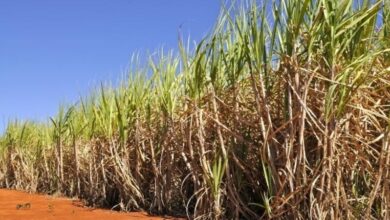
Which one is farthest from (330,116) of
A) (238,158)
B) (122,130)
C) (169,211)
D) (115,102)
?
(115,102)

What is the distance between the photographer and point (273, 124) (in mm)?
2988

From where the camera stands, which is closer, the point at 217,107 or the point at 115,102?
the point at 217,107

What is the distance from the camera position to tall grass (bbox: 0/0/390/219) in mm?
2730

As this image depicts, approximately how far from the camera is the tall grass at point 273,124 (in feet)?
8.96

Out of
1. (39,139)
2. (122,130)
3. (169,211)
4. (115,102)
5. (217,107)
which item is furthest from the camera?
(39,139)

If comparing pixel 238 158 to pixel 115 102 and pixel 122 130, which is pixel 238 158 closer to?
pixel 122 130

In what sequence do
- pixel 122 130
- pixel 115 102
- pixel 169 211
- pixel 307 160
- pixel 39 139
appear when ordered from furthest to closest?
pixel 39 139 < pixel 115 102 < pixel 122 130 < pixel 169 211 < pixel 307 160

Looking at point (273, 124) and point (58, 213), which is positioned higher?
point (273, 124)

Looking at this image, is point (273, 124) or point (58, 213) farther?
point (58, 213)

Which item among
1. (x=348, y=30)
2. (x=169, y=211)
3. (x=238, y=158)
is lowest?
(x=169, y=211)

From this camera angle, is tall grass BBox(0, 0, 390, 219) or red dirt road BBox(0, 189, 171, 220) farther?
red dirt road BBox(0, 189, 171, 220)

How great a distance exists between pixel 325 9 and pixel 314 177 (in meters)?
0.90

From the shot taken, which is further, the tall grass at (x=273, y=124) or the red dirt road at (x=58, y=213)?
the red dirt road at (x=58, y=213)

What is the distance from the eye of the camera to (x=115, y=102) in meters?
4.95
